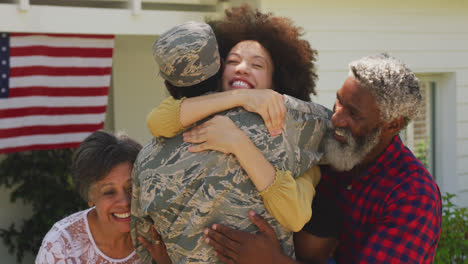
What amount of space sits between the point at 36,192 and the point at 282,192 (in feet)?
13.1

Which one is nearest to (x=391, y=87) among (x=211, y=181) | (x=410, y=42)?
(x=211, y=181)

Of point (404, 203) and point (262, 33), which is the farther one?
point (262, 33)

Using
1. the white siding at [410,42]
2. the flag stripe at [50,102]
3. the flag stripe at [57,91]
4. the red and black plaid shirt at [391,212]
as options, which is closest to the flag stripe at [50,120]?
the flag stripe at [50,102]

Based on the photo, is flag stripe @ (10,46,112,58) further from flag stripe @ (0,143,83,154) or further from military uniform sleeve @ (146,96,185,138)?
military uniform sleeve @ (146,96,185,138)

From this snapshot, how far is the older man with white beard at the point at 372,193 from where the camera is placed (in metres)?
2.42

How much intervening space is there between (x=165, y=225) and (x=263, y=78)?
87 centimetres

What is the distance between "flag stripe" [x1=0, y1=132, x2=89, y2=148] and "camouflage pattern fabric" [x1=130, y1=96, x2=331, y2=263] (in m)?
2.86

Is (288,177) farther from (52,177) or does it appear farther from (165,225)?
(52,177)

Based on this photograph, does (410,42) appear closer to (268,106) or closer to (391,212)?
(391,212)

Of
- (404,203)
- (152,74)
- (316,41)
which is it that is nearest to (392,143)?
(404,203)

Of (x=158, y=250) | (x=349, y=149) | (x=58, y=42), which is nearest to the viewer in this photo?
(x=349, y=149)

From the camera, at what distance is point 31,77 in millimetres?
4891

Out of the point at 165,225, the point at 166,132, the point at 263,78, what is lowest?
the point at 165,225

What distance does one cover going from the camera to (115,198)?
3137 millimetres
